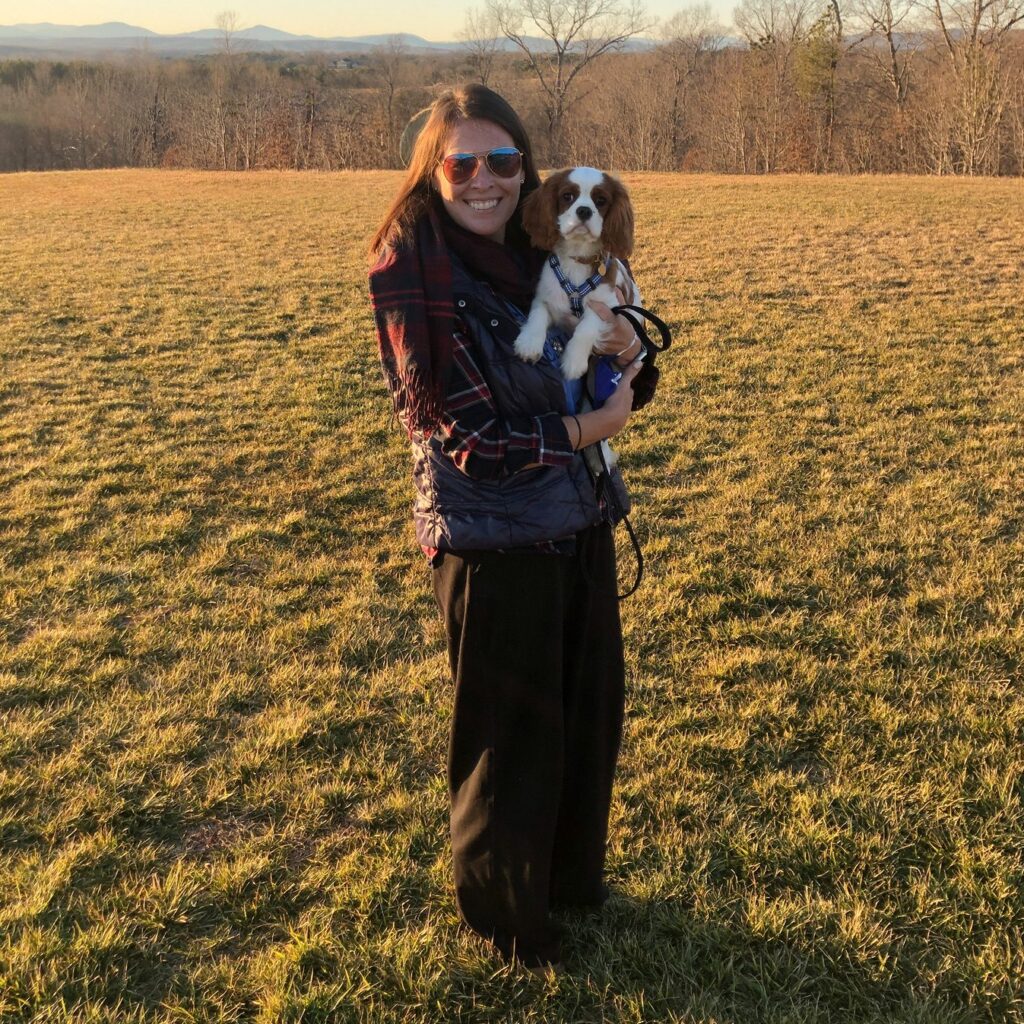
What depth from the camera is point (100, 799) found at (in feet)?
9.80

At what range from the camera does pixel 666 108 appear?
148 feet

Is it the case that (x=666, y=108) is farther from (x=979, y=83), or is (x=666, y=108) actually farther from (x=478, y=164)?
(x=478, y=164)

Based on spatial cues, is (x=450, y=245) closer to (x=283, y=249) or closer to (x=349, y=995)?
(x=349, y=995)

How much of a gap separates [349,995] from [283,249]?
577 inches

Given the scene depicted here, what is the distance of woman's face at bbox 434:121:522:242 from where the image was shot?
1874 mm

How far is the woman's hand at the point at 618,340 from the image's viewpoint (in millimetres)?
2098

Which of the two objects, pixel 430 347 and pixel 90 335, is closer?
pixel 430 347

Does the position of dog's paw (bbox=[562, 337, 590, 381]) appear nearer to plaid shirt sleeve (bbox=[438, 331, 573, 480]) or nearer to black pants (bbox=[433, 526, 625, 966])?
plaid shirt sleeve (bbox=[438, 331, 573, 480])

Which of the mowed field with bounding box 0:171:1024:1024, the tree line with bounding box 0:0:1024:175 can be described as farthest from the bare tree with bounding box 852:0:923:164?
the mowed field with bounding box 0:171:1024:1024

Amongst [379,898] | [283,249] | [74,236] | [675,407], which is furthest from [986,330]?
[74,236]

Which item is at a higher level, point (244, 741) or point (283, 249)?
point (283, 249)

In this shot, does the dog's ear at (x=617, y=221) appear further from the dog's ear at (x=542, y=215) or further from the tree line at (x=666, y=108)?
the tree line at (x=666, y=108)

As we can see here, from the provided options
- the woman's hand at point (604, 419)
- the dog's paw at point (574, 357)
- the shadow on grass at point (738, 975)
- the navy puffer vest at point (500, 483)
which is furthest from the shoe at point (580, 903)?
the dog's paw at point (574, 357)

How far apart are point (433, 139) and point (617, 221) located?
54 centimetres
